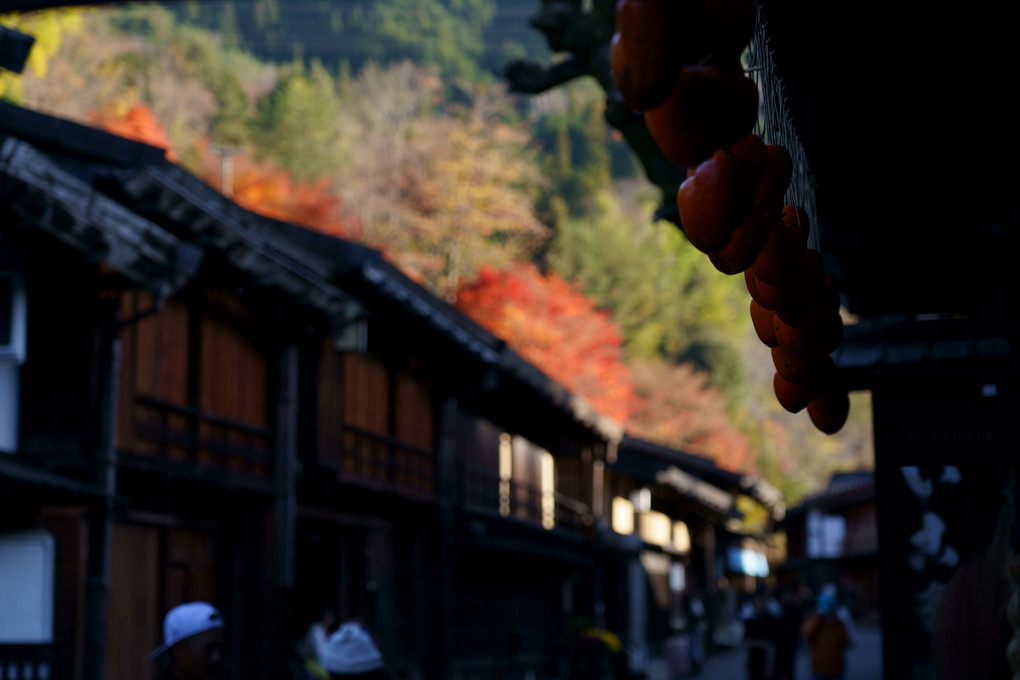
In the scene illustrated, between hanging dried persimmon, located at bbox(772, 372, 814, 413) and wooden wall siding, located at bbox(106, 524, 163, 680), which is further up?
hanging dried persimmon, located at bbox(772, 372, 814, 413)

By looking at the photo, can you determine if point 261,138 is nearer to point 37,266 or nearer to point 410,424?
point 410,424

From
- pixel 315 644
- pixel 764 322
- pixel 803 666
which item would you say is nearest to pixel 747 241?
pixel 764 322

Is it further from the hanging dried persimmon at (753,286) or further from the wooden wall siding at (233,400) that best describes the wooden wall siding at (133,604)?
the hanging dried persimmon at (753,286)

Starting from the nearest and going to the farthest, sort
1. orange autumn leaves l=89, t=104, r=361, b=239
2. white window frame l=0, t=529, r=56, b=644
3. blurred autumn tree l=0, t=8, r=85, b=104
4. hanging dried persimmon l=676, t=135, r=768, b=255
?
hanging dried persimmon l=676, t=135, r=768, b=255 < white window frame l=0, t=529, r=56, b=644 < blurred autumn tree l=0, t=8, r=85, b=104 < orange autumn leaves l=89, t=104, r=361, b=239

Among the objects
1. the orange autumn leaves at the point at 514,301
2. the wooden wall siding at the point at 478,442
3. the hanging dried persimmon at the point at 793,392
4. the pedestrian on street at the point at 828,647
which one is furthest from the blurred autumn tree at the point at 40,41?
the hanging dried persimmon at the point at 793,392

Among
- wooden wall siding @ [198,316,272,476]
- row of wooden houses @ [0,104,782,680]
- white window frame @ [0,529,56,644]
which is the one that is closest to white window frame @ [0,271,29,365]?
row of wooden houses @ [0,104,782,680]

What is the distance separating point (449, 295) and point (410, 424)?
1327 inches

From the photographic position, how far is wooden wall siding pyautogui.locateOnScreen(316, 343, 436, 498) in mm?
19609

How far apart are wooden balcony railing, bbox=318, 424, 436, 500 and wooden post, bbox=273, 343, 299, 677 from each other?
64cm

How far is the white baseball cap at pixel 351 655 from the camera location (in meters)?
7.75

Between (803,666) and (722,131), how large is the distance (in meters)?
34.7

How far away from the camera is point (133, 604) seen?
14.9 metres

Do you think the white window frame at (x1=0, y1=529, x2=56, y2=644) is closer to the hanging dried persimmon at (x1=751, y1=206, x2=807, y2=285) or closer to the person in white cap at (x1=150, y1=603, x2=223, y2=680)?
the person in white cap at (x1=150, y1=603, x2=223, y2=680)

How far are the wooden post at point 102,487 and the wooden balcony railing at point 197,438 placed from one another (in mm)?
482
